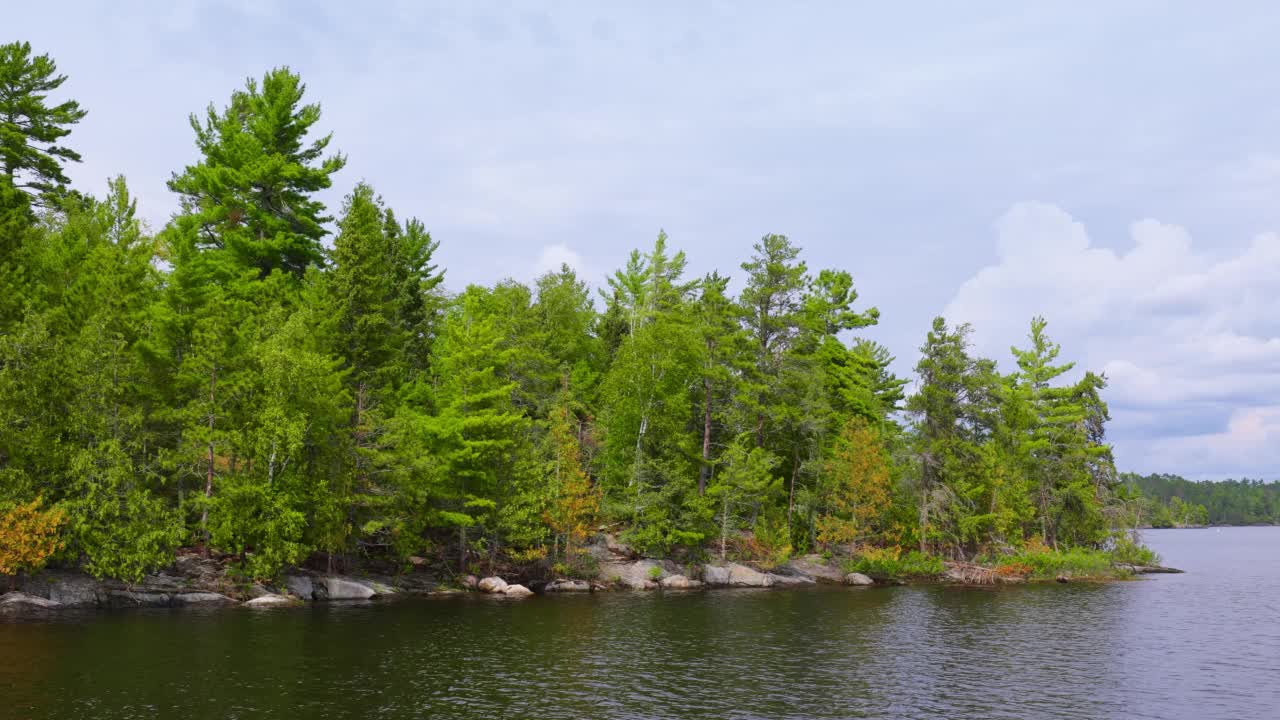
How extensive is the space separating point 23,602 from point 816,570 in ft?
169

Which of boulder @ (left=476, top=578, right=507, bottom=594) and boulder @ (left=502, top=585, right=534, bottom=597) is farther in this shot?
boulder @ (left=476, top=578, right=507, bottom=594)

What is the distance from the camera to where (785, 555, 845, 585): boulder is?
64.0m

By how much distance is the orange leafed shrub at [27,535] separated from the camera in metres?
35.2

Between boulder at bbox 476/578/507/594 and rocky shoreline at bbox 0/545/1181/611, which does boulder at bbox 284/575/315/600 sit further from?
boulder at bbox 476/578/507/594

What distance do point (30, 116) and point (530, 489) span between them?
1616 inches

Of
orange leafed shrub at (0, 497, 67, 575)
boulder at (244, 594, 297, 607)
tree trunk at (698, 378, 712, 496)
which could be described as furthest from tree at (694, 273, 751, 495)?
orange leafed shrub at (0, 497, 67, 575)

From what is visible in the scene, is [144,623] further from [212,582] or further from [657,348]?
[657,348]

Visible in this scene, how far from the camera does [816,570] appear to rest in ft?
213

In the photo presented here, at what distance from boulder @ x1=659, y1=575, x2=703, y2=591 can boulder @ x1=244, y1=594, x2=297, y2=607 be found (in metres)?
25.3

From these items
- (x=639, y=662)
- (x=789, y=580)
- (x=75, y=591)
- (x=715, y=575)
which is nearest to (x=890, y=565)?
(x=789, y=580)

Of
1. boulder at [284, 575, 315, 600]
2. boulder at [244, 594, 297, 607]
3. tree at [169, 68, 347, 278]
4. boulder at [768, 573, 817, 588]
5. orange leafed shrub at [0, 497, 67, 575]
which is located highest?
tree at [169, 68, 347, 278]

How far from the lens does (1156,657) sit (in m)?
33.1

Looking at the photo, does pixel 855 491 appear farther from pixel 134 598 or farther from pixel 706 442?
pixel 134 598

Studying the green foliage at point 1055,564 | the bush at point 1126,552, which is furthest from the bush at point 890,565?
the bush at point 1126,552
